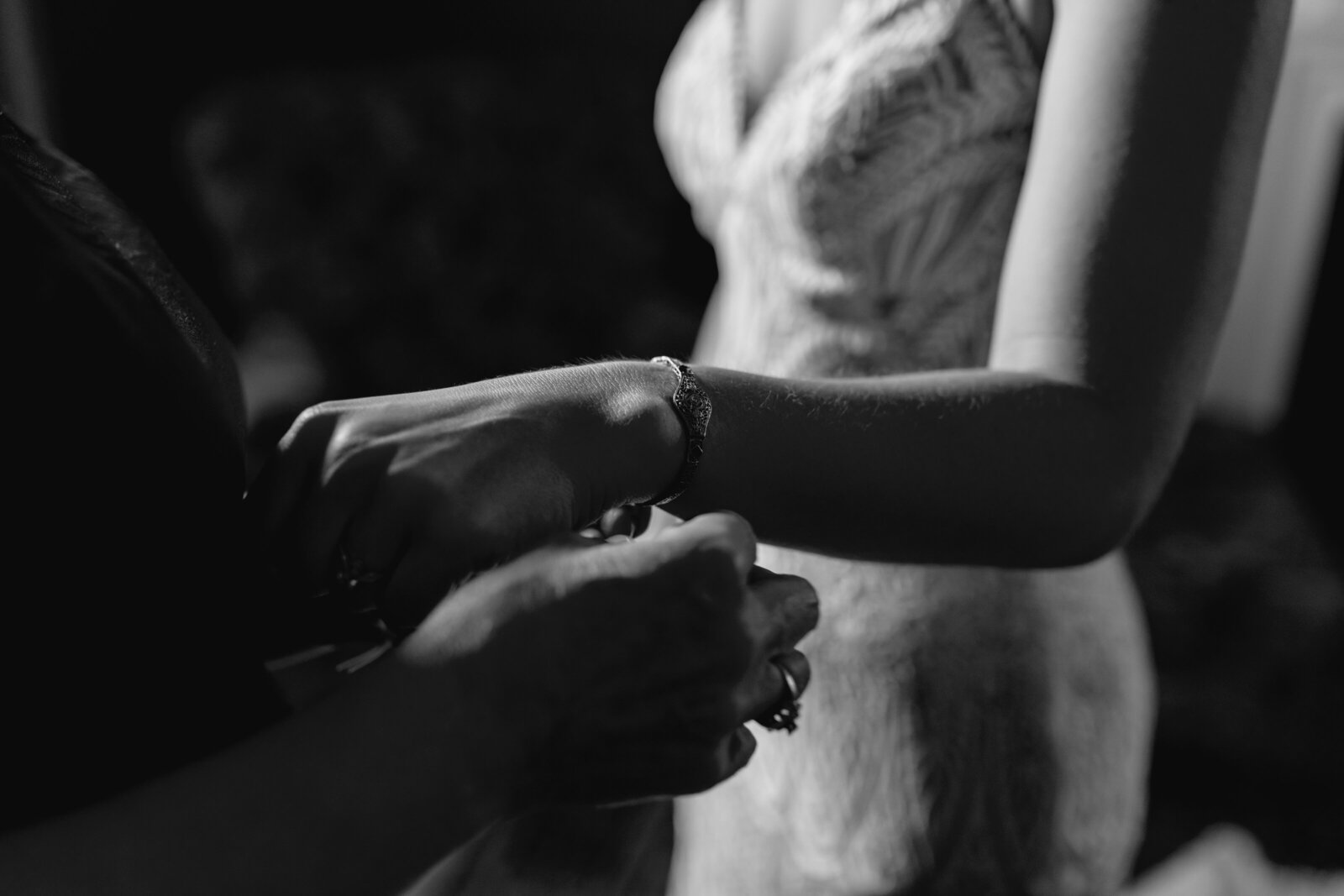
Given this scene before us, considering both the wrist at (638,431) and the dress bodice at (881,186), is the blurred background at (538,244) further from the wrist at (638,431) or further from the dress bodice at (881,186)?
the wrist at (638,431)

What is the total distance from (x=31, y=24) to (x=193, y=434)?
8.23ft

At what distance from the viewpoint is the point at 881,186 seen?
2.64 feet

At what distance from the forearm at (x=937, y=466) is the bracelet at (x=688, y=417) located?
0.06ft

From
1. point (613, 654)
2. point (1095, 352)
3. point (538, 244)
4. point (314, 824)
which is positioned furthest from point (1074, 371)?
point (538, 244)

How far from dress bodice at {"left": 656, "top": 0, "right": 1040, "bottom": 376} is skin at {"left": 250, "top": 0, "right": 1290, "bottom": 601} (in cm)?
9

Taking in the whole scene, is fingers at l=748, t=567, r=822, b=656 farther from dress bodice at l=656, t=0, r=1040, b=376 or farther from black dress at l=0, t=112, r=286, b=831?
dress bodice at l=656, t=0, r=1040, b=376

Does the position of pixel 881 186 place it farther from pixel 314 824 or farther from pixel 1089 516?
pixel 314 824

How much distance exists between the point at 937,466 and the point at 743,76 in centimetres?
50

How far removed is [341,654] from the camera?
0.56 meters

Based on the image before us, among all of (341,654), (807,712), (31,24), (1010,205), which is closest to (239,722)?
(341,654)

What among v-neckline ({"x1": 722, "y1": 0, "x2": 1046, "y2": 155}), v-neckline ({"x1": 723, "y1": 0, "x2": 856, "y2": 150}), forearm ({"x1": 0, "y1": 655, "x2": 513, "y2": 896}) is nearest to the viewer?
forearm ({"x1": 0, "y1": 655, "x2": 513, "y2": 896})

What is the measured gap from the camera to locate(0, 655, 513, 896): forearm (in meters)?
0.39

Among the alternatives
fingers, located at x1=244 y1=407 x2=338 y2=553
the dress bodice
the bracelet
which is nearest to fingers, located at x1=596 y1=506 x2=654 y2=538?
the bracelet

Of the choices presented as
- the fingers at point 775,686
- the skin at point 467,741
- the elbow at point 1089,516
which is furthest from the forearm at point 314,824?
the elbow at point 1089,516
